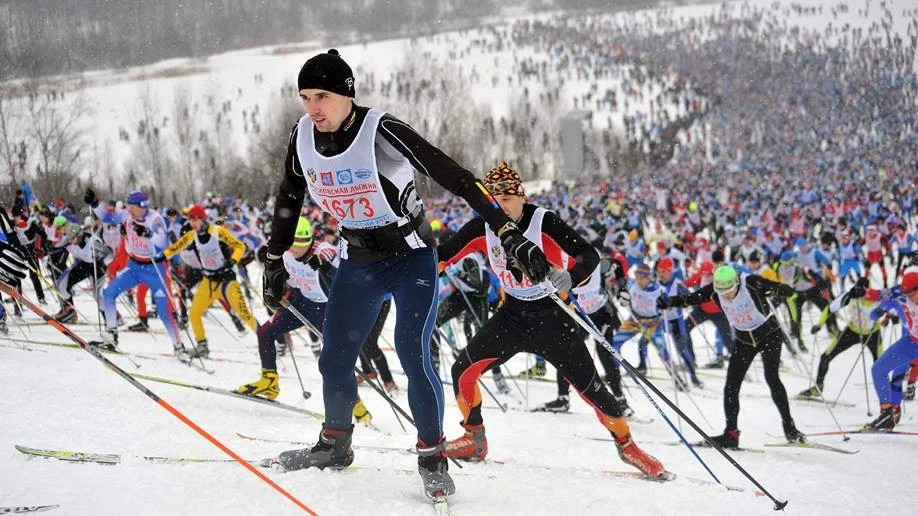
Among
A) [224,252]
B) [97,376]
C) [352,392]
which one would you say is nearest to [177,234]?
[224,252]

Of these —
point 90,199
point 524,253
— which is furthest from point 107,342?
point 524,253

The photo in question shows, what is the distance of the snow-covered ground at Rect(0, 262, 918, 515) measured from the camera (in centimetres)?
335

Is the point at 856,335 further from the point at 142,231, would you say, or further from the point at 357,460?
the point at 142,231

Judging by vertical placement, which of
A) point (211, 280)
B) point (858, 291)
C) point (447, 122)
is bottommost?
point (858, 291)

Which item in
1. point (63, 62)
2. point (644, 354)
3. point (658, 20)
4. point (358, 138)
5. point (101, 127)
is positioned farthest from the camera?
point (658, 20)

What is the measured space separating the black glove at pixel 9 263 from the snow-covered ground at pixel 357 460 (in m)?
0.77

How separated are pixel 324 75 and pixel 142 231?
236 inches

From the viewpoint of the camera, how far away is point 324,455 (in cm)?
367

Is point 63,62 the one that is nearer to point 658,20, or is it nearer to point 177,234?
point 177,234

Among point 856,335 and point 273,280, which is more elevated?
point 273,280

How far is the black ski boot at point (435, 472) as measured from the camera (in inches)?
134

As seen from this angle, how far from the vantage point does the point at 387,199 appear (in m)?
3.28

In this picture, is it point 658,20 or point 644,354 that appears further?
point 658,20

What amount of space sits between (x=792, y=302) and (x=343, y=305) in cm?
1091
